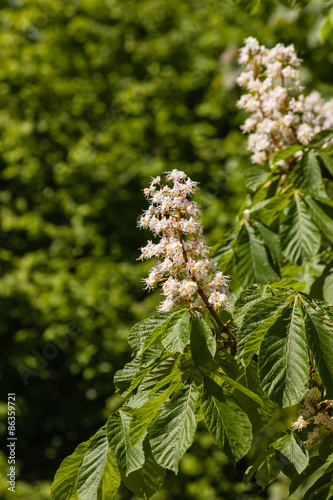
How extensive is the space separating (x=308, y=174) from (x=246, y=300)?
1.84 feet

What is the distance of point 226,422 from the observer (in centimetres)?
91

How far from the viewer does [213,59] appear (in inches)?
238

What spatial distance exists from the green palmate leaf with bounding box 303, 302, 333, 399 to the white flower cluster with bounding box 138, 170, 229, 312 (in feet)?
0.57

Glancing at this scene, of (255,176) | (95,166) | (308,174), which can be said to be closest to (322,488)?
(308,174)

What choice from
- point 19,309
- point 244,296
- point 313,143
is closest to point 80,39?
point 19,309

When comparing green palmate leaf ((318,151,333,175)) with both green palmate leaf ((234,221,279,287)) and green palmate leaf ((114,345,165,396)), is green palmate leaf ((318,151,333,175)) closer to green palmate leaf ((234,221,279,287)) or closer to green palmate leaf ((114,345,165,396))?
green palmate leaf ((234,221,279,287))

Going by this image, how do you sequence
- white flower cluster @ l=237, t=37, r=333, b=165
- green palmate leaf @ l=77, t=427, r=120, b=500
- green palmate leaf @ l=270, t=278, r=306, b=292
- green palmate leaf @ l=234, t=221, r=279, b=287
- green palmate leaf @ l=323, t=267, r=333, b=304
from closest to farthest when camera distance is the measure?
green palmate leaf @ l=77, t=427, r=120, b=500 < green palmate leaf @ l=270, t=278, r=306, b=292 < green palmate leaf @ l=234, t=221, r=279, b=287 < green palmate leaf @ l=323, t=267, r=333, b=304 < white flower cluster @ l=237, t=37, r=333, b=165

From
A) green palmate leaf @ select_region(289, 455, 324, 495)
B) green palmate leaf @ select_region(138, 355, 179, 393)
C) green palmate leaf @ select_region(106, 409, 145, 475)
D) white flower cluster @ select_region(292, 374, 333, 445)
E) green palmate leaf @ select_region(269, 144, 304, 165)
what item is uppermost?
green palmate leaf @ select_region(269, 144, 304, 165)

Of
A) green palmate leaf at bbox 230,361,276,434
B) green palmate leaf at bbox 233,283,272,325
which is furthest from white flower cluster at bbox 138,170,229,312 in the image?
green palmate leaf at bbox 230,361,276,434

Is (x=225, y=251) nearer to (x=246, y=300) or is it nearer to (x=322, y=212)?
(x=322, y=212)

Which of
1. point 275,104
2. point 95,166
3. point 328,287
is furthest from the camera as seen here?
point 95,166

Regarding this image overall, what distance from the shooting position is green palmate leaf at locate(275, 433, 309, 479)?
1003 mm

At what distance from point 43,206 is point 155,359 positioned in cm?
477

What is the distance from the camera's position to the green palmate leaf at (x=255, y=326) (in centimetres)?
94
